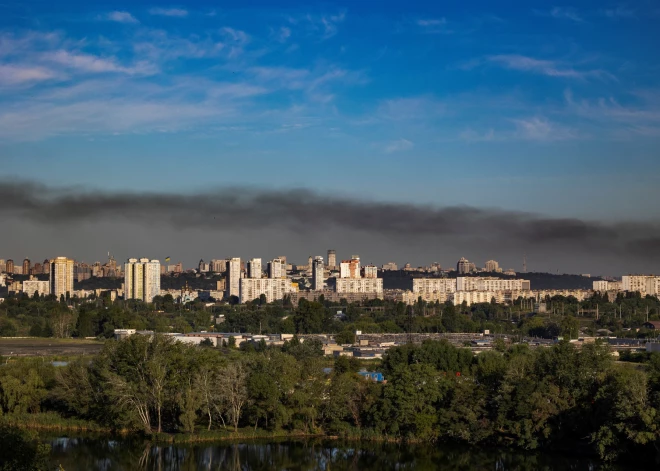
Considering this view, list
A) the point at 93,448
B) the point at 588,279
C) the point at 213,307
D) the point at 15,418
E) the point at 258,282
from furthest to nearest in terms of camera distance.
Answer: the point at 588,279 → the point at 258,282 → the point at 213,307 → the point at 15,418 → the point at 93,448

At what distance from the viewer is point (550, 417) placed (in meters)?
15.6

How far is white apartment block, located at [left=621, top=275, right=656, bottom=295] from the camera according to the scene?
8475cm

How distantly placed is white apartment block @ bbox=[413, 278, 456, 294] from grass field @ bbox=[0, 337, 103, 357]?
6111 centimetres

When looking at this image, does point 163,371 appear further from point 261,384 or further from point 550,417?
point 550,417

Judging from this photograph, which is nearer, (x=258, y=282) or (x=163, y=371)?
(x=163, y=371)

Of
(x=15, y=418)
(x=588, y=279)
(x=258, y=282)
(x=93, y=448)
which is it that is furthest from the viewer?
(x=588, y=279)

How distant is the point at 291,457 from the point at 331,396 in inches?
73.3

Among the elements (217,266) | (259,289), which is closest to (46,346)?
(259,289)

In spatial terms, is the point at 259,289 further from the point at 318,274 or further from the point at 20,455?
the point at 20,455

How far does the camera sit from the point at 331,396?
17.0 metres

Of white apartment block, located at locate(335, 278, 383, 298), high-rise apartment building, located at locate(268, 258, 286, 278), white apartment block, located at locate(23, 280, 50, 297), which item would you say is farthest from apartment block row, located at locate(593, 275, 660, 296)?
white apartment block, located at locate(23, 280, 50, 297)

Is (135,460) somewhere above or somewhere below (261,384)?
below

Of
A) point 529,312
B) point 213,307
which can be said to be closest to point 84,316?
point 213,307

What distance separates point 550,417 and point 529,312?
44694 millimetres
